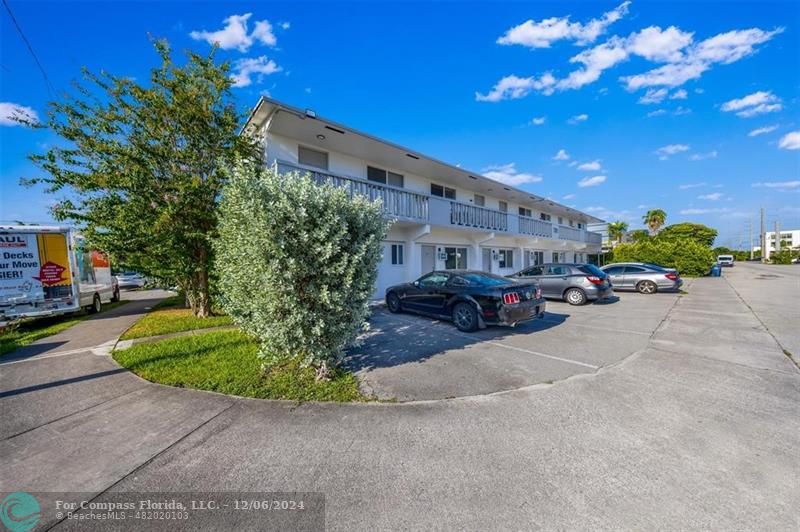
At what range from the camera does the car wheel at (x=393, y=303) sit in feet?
30.7

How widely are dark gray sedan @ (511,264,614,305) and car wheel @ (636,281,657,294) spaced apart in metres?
4.89

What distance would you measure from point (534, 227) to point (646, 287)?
6.76 metres

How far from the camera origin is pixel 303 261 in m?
4.00

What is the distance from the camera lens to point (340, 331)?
4375 mm

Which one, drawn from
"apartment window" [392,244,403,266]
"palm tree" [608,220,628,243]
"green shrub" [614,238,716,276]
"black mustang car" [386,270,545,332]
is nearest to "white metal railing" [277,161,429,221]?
"apartment window" [392,244,403,266]

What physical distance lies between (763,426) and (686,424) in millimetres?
790

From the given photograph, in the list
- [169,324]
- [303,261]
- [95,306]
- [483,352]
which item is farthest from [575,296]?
[95,306]

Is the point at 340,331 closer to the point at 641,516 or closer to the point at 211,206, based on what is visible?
the point at 641,516

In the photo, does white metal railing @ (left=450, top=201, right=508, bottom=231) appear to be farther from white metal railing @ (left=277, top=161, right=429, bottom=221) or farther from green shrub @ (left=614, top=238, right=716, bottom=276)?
green shrub @ (left=614, top=238, right=716, bottom=276)

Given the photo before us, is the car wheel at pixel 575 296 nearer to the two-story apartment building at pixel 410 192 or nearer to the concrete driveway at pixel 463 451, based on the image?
the two-story apartment building at pixel 410 192

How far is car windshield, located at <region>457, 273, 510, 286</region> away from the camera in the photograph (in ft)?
23.8

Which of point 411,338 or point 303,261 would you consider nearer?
point 303,261


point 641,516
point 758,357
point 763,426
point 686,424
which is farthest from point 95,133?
point 758,357

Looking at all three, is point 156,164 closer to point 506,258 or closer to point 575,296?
point 575,296
